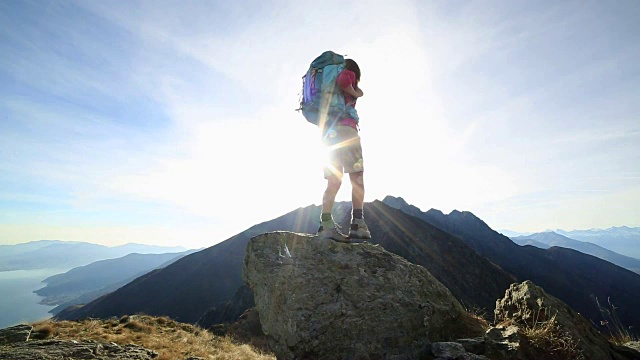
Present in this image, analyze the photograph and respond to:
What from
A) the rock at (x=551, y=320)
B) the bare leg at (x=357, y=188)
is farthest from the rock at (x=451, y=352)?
the bare leg at (x=357, y=188)

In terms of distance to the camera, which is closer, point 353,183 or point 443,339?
point 443,339

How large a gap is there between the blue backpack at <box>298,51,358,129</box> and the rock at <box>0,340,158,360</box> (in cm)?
579

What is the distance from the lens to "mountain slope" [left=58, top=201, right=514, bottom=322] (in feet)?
259

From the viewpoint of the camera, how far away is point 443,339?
5.06m

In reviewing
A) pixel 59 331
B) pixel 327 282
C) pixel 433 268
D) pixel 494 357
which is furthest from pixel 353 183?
pixel 433 268

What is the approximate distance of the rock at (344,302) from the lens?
4.75 m

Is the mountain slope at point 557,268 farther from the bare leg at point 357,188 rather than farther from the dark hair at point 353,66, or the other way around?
the dark hair at point 353,66

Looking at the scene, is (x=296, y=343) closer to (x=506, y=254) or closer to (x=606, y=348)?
(x=606, y=348)

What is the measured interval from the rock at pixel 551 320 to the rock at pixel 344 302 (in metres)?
0.86

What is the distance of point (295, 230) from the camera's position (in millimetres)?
Result: 132500

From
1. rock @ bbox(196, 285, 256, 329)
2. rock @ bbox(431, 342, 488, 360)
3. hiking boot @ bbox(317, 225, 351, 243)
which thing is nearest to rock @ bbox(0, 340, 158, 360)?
hiking boot @ bbox(317, 225, 351, 243)

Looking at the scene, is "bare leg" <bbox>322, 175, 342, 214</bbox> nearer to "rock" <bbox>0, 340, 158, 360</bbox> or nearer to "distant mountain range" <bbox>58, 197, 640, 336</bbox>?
"rock" <bbox>0, 340, 158, 360</bbox>

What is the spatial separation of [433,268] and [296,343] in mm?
80478

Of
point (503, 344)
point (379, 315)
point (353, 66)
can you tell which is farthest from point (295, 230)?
point (503, 344)
